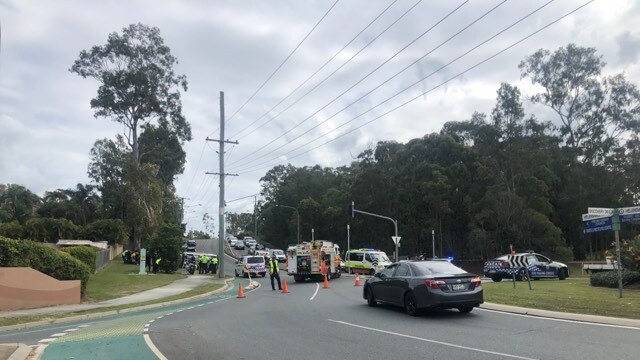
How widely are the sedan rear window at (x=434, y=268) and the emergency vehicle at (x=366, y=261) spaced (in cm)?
2300

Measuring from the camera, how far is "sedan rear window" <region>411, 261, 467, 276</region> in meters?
14.1

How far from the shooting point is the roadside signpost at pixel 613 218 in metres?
16.4

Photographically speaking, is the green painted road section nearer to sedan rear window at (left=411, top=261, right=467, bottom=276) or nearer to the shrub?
sedan rear window at (left=411, top=261, right=467, bottom=276)

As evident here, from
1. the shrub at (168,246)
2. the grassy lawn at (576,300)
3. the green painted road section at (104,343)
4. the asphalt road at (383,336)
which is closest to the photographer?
the asphalt road at (383,336)

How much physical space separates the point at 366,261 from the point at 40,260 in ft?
77.6

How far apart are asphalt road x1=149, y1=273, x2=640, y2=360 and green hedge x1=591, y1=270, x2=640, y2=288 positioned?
10.0 metres

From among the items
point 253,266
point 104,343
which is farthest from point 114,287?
point 104,343

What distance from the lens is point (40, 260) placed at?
790 inches

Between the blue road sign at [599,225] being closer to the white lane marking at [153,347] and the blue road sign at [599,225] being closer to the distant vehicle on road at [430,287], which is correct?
the distant vehicle on road at [430,287]

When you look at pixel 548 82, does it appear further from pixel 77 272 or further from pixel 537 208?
pixel 77 272

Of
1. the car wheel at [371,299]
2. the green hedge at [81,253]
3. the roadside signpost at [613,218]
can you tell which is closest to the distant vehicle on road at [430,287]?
the car wheel at [371,299]

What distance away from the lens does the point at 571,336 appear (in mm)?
10367

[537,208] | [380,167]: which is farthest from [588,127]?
[380,167]

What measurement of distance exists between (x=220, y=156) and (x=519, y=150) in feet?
103
